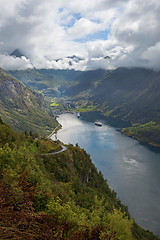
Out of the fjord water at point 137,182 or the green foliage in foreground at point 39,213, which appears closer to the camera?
the green foliage in foreground at point 39,213

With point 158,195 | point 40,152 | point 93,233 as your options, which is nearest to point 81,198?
point 40,152

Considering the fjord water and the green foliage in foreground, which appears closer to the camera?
the green foliage in foreground

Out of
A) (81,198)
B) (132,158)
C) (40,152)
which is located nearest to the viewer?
(81,198)

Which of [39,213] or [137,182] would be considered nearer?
[39,213]

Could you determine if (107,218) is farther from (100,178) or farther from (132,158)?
(132,158)

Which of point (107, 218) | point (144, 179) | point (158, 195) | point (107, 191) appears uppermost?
point (144, 179)

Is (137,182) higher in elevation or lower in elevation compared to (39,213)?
higher

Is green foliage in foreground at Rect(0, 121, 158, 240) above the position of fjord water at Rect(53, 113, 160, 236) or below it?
below

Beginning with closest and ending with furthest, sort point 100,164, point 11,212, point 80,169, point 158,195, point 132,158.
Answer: point 11,212
point 80,169
point 158,195
point 100,164
point 132,158

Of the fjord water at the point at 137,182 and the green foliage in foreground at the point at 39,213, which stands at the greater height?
the fjord water at the point at 137,182

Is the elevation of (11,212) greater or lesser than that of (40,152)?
lesser

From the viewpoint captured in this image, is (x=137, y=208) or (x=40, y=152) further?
(x=137, y=208)
